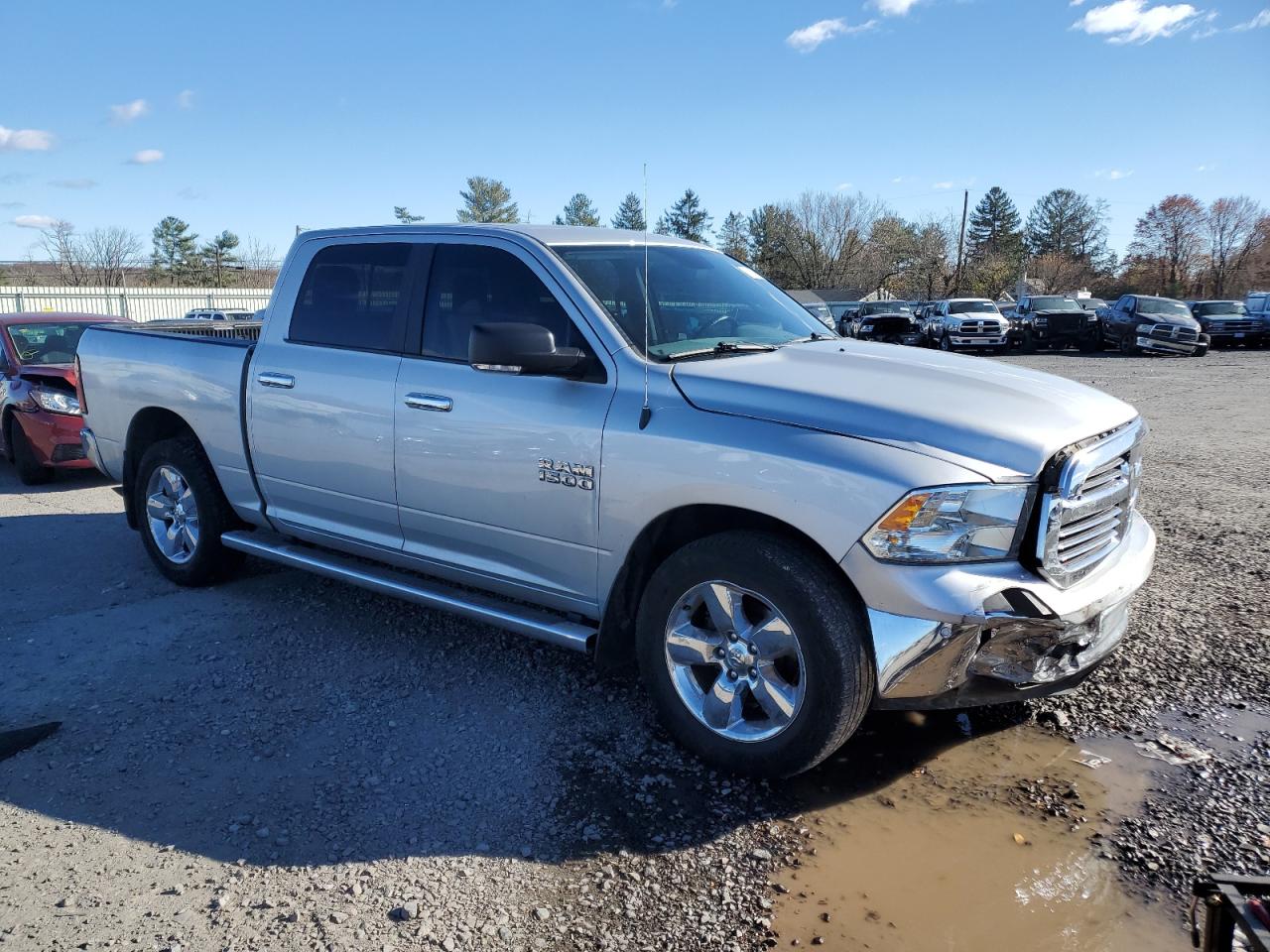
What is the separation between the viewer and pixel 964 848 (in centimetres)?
304

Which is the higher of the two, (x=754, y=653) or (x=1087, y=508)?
(x=1087, y=508)

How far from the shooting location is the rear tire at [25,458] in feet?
28.9

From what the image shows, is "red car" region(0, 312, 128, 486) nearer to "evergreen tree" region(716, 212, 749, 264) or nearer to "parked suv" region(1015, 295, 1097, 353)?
"parked suv" region(1015, 295, 1097, 353)

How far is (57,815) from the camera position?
10.7 feet

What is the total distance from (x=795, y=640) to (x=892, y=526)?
0.53m

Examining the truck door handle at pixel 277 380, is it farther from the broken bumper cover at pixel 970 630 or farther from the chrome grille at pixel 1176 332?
the chrome grille at pixel 1176 332

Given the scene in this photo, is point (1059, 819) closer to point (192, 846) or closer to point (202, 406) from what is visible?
point (192, 846)

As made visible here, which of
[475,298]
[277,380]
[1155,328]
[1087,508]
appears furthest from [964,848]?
[1155,328]

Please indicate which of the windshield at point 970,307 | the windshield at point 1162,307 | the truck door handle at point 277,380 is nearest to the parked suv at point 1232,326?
the windshield at point 1162,307

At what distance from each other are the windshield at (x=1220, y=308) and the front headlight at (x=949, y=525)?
3489 centimetres

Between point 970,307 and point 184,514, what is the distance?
3028 cm

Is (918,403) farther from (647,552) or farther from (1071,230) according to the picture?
(1071,230)

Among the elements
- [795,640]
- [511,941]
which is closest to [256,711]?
[511,941]

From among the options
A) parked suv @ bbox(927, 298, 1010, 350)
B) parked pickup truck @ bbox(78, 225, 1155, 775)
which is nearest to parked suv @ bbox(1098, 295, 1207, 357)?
parked suv @ bbox(927, 298, 1010, 350)
